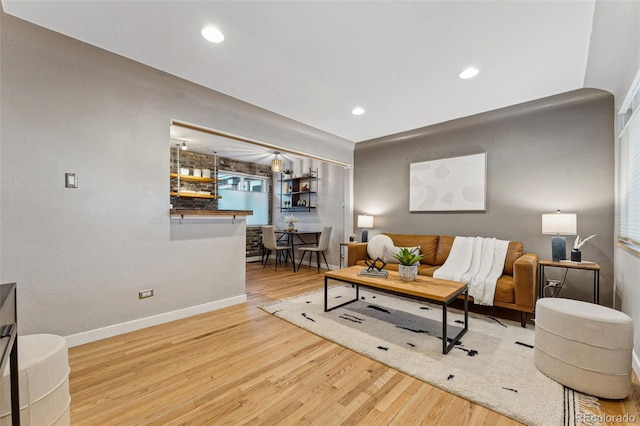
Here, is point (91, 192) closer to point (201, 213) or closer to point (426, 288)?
point (201, 213)

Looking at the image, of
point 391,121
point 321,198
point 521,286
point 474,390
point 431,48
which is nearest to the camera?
point 474,390

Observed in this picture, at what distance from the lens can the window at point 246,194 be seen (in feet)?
20.9

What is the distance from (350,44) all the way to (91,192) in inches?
102

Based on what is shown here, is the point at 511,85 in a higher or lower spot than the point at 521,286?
higher

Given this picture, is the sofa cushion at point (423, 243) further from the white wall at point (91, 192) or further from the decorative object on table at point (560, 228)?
the white wall at point (91, 192)

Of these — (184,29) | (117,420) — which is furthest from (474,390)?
(184,29)

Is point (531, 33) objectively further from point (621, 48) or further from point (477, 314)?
point (477, 314)

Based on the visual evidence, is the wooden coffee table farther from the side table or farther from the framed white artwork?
the framed white artwork

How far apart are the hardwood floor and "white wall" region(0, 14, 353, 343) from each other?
1.37ft

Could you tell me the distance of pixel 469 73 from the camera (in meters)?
2.71

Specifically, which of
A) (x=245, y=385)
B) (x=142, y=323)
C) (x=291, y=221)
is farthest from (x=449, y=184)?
(x=142, y=323)

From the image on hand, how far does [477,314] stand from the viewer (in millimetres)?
3139

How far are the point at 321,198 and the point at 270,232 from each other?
4.43 feet

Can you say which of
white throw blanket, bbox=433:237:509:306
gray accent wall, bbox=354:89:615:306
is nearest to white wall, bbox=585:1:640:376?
gray accent wall, bbox=354:89:615:306
